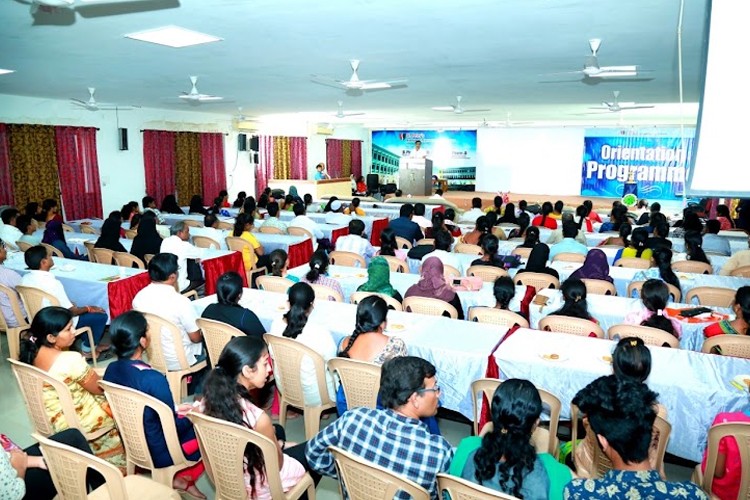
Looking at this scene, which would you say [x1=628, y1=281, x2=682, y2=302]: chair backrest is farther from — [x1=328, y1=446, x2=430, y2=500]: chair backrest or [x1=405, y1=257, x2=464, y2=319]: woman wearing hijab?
[x1=328, y1=446, x2=430, y2=500]: chair backrest

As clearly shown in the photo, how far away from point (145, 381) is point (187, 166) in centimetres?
1162

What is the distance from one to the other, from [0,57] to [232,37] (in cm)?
287

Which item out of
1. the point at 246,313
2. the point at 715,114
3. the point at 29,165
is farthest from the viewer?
the point at 29,165

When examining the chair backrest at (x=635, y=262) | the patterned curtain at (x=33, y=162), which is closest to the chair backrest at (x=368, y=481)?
the chair backrest at (x=635, y=262)

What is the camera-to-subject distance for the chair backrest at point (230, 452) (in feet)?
7.14

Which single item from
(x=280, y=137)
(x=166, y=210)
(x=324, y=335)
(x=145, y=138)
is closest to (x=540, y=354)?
(x=324, y=335)

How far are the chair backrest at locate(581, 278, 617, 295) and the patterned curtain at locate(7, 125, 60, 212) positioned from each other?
31.4 ft

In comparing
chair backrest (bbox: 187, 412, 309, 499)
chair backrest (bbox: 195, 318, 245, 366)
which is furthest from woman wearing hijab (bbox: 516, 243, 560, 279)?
chair backrest (bbox: 187, 412, 309, 499)

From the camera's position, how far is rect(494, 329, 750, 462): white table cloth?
9.34 feet

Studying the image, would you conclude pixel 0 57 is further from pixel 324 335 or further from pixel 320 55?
pixel 324 335

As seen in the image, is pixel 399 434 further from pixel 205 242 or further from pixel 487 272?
pixel 205 242

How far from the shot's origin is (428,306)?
14.4 feet

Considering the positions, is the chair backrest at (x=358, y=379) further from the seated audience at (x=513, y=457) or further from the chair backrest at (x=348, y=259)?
the chair backrest at (x=348, y=259)

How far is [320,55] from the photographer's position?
556cm
